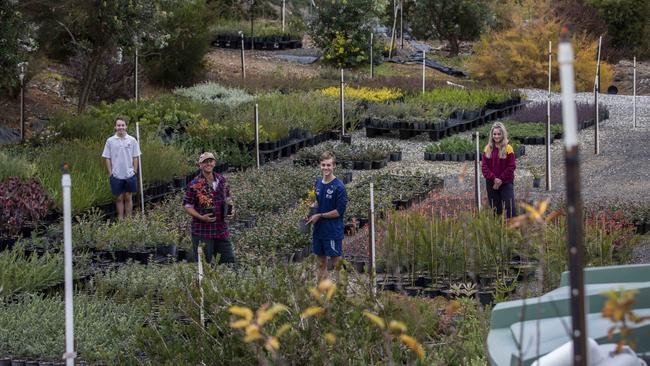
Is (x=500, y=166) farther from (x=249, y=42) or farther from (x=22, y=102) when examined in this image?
(x=249, y=42)

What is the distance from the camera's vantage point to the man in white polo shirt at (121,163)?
46.2ft

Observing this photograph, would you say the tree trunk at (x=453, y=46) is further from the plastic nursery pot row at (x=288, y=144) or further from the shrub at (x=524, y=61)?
the plastic nursery pot row at (x=288, y=144)

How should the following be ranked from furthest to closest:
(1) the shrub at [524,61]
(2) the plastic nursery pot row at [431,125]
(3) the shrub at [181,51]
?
(1) the shrub at [524,61] < (3) the shrub at [181,51] < (2) the plastic nursery pot row at [431,125]

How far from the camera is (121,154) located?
14062 millimetres

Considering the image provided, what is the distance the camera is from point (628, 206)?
14.1 meters

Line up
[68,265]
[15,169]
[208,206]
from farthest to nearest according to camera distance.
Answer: [15,169]
[208,206]
[68,265]

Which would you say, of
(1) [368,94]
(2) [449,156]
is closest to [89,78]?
(1) [368,94]

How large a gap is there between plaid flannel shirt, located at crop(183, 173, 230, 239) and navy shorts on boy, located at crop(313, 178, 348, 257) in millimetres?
842

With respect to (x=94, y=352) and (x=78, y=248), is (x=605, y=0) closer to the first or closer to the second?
(x=78, y=248)

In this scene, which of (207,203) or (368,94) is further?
(368,94)

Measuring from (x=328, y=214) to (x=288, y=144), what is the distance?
8.70 metres

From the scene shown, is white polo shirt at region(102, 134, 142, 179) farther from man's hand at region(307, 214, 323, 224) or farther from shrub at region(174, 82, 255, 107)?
shrub at region(174, 82, 255, 107)

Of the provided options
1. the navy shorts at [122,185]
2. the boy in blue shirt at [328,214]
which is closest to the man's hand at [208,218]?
the boy in blue shirt at [328,214]

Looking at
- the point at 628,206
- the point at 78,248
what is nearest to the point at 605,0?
the point at 628,206
